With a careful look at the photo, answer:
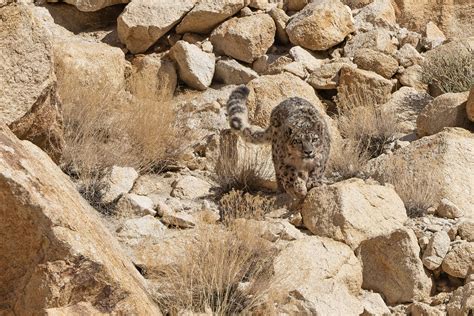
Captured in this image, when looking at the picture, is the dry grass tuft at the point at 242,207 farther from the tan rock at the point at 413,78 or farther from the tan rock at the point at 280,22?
the tan rock at the point at 280,22

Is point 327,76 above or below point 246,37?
below

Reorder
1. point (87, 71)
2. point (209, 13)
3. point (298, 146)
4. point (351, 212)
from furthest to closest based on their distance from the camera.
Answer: point (209, 13)
point (87, 71)
point (298, 146)
point (351, 212)

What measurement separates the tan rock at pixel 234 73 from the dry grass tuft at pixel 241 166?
2.76m

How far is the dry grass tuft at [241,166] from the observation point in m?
8.64

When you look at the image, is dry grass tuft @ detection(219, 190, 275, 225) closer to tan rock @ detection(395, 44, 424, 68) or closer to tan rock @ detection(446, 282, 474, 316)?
tan rock @ detection(446, 282, 474, 316)

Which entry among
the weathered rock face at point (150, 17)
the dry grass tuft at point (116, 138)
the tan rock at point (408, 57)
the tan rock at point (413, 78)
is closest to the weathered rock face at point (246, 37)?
the weathered rock face at point (150, 17)

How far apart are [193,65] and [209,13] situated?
0.87 metres

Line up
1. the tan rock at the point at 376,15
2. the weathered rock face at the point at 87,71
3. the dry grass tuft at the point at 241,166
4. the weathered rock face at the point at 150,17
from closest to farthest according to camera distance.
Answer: the dry grass tuft at the point at 241,166 → the weathered rock face at the point at 87,71 → the weathered rock face at the point at 150,17 → the tan rock at the point at 376,15

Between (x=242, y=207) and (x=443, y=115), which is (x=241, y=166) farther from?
(x=443, y=115)

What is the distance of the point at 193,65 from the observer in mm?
11875

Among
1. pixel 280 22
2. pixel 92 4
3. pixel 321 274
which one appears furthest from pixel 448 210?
pixel 92 4

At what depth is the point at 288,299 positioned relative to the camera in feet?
19.6

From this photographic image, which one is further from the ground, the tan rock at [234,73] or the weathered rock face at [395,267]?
the weathered rock face at [395,267]

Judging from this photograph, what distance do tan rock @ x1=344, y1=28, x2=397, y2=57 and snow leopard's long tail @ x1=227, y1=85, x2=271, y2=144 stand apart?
3.32 meters
